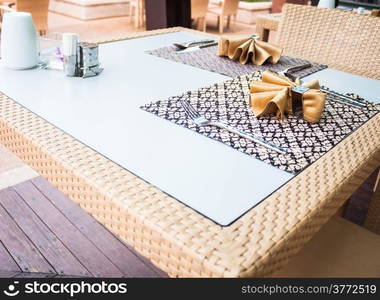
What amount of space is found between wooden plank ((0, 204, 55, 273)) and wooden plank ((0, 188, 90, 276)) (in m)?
0.02

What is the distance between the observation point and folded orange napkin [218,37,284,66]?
139 centimetres

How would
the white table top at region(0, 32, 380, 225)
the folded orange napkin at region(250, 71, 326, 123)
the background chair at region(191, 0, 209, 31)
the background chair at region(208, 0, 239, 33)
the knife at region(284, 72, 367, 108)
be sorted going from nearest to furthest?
the white table top at region(0, 32, 380, 225), the folded orange napkin at region(250, 71, 326, 123), the knife at region(284, 72, 367, 108), the background chair at region(191, 0, 209, 31), the background chair at region(208, 0, 239, 33)

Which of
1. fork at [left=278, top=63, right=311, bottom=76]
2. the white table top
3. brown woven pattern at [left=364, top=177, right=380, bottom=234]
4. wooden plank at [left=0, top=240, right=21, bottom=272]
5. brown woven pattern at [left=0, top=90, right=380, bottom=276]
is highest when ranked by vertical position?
fork at [left=278, top=63, right=311, bottom=76]

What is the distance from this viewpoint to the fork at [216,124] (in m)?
0.84

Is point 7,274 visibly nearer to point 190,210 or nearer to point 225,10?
point 190,210

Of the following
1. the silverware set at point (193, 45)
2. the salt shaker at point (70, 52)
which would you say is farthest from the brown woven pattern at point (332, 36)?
the salt shaker at point (70, 52)

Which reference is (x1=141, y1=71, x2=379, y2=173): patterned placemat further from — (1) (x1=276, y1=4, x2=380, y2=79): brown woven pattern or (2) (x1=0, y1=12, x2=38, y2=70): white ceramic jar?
(1) (x1=276, y1=4, x2=380, y2=79): brown woven pattern

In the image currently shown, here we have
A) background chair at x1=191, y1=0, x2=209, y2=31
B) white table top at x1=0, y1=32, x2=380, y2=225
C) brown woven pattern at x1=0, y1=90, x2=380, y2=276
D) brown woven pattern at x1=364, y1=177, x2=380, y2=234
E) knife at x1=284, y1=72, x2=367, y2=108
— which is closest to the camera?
brown woven pattern at x1=0, y1=90, x2=380, y2=276

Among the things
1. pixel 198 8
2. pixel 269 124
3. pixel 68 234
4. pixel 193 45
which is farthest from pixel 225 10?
pixel 269 124

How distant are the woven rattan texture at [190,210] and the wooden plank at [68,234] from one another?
30.3 inches

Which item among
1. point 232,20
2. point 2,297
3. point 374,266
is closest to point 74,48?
point 2,297

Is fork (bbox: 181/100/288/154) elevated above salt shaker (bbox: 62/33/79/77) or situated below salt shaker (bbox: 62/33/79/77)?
below

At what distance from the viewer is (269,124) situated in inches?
37.2

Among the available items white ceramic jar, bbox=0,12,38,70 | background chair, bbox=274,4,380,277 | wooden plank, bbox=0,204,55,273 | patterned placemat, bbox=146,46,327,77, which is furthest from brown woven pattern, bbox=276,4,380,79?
wooden plank, bbox=0,204,55,273
